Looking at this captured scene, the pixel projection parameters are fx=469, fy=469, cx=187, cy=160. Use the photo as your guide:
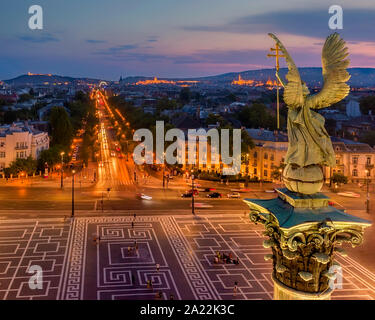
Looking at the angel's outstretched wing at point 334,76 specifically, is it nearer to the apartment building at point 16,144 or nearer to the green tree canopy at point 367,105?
the apartment building at point 16,144

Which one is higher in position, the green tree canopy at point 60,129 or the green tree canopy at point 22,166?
the green tree canopy at point 60,129

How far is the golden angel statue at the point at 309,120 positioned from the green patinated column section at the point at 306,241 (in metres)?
0.55

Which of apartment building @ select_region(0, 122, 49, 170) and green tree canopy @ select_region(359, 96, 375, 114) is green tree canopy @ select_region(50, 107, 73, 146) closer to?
apartment building @ select_region(0, 122, 49, 170)

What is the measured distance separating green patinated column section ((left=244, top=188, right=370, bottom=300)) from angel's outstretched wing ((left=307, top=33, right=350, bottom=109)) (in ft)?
9.19

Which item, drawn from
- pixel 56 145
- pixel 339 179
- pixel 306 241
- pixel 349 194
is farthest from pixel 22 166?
pixel 306 241

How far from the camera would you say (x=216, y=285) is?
36.2 meters

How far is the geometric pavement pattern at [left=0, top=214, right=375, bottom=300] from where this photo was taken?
3472 centimetres

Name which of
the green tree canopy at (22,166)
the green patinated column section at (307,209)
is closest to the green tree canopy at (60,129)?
the green tree canopy at (22,166)

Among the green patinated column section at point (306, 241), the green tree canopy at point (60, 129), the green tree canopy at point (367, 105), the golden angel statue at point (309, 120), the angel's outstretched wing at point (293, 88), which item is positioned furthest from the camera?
the green tree canopy at point (367, 105)

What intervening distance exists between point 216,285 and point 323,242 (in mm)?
24649

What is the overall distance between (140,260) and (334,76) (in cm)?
3063

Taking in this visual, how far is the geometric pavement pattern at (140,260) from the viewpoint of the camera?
1367 inches

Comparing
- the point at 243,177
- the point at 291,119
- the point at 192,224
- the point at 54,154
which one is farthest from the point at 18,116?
the point at 291,119
